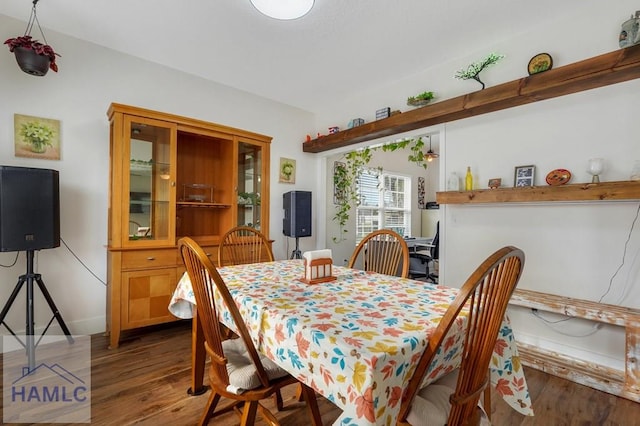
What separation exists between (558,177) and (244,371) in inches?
98.5

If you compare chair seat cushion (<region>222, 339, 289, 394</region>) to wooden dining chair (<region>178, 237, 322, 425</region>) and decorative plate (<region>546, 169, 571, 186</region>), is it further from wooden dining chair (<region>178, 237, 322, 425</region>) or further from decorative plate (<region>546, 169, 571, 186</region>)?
decorative plate (<region>546, 169, 571, 186</region>)

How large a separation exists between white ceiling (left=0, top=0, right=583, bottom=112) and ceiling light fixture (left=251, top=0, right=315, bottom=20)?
1.20ft

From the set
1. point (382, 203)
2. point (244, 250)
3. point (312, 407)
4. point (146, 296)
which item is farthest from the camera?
point (382, 203)

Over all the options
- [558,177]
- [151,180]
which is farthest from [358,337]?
[151,180]

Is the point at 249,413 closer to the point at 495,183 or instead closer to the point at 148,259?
the point at 148,259

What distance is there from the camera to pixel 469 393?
0.88 metres

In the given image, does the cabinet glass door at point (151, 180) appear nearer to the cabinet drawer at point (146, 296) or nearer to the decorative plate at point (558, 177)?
the cabinet drawer at point (146, 296)

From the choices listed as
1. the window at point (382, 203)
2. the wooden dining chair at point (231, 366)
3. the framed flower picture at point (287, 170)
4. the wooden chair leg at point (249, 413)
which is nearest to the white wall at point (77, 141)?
the framed flower picture at point (287, 170)

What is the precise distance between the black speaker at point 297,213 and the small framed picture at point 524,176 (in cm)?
224

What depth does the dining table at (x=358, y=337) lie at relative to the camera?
74 cm

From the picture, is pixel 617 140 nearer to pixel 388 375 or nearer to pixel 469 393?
pixel 469 393

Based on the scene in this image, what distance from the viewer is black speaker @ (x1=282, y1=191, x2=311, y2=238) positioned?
12.3ft

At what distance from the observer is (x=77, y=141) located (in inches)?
102

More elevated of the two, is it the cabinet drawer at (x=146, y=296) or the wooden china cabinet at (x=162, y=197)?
the wooden china cabinet at (x=162, y=197)
